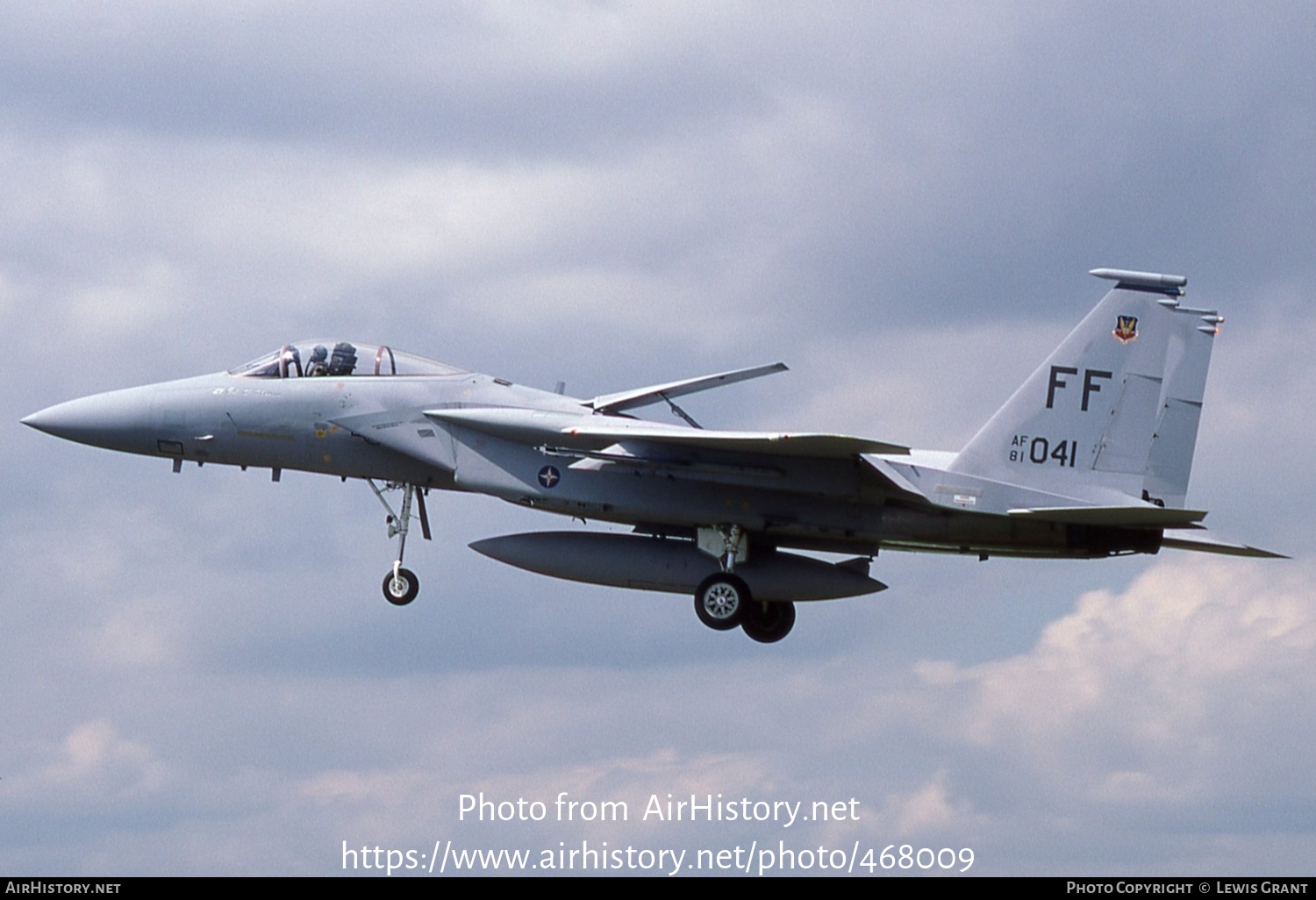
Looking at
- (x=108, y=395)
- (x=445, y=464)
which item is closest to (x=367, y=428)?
(x=445, y=464)

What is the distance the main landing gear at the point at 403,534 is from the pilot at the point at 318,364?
5.04ft

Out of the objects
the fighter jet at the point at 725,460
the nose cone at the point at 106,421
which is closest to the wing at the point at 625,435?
the fighter jet at the point at 725,460

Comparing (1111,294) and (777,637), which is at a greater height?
(1111,294)

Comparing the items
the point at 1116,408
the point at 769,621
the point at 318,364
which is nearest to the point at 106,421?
the point at 318,364

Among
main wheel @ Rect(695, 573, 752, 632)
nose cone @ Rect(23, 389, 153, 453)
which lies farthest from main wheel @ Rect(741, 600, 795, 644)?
nose cone @ Rect(23, 389, 153, 453)

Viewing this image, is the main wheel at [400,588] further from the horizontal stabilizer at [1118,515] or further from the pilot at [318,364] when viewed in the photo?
the horizontal stabilizer at [1118,515]

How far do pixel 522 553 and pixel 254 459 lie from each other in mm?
3888

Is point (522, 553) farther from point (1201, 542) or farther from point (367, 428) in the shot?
point (1201, 542)

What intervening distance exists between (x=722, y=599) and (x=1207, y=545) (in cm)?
640

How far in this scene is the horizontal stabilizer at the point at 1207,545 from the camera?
26.3 metres

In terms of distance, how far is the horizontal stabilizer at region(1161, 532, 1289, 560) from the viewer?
86.4ft

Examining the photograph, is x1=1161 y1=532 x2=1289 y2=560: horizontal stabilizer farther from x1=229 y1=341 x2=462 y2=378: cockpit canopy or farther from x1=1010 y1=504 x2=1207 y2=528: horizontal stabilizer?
x1=229 y1=341 x2=462 y2=378: cockpit canopy

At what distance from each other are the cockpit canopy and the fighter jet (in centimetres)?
3

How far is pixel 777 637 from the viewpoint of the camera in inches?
1065
